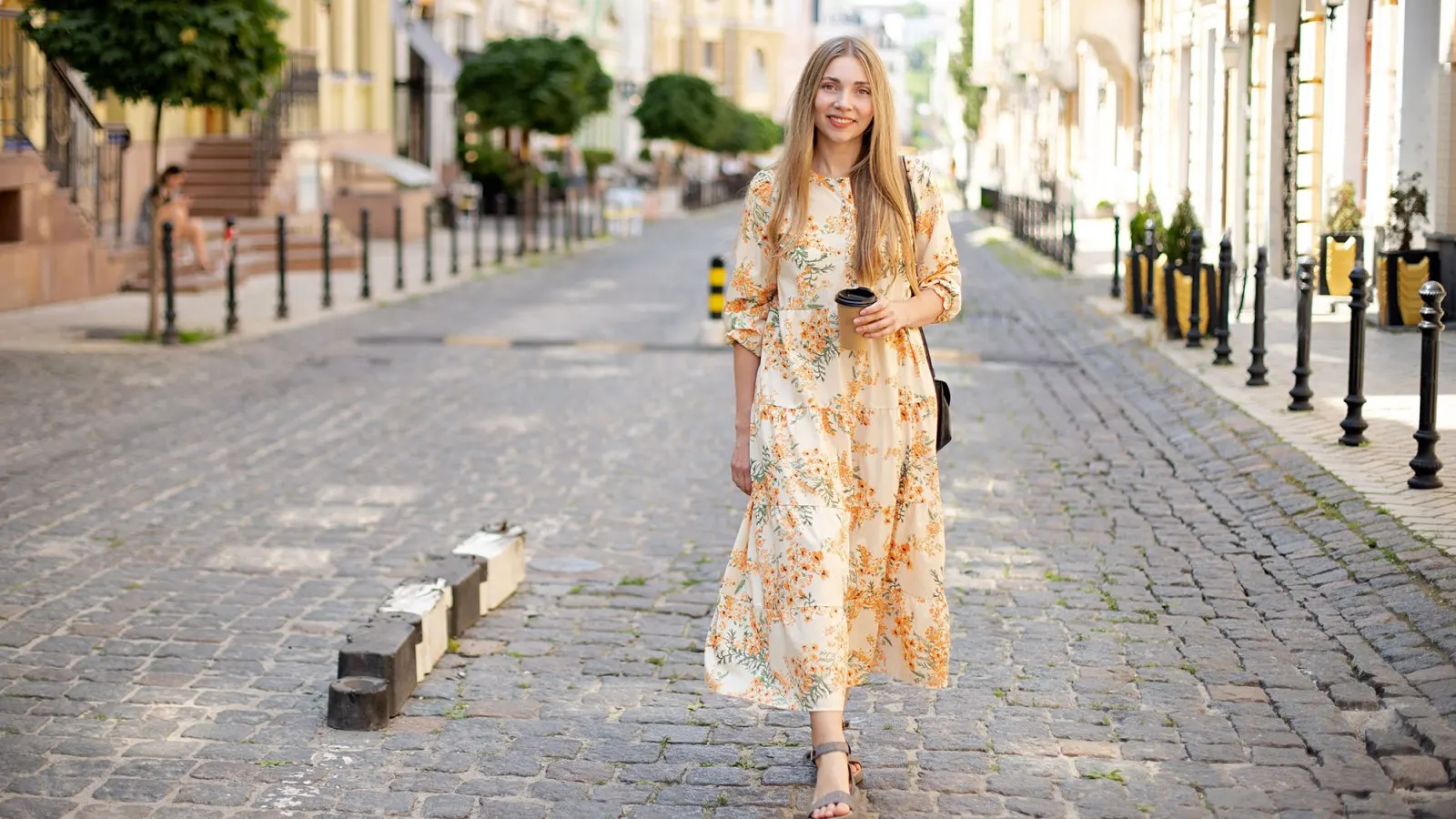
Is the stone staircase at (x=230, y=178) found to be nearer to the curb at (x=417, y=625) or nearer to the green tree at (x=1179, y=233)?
the green tree at (x=1179, y=233)

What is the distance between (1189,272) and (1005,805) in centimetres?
1130

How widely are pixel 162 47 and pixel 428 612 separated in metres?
11.1

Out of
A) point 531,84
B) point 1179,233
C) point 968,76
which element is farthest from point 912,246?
point 968,76

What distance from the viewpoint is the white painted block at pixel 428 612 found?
611 centimetres

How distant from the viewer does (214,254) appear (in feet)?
81.7

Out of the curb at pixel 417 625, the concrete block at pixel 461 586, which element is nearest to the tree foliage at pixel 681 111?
the curb at pixel 417 625

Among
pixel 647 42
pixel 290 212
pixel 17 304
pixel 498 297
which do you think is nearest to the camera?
pixel 17 304

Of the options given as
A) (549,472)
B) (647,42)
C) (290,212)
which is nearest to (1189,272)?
(549,472)

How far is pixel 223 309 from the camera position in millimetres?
20516

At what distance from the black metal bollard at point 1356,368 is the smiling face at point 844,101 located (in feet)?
17.5

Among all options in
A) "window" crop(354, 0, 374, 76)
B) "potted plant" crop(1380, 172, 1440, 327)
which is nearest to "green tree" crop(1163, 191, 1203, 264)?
"potted plant" crop(1380, 172, 1440, 327)

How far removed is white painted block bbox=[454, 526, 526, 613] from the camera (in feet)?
23.1

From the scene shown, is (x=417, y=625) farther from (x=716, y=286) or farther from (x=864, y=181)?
(x=716, y=286)

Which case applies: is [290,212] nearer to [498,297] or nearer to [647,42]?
[498,297]
